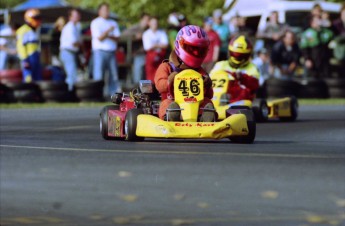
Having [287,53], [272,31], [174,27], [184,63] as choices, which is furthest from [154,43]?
[184,63]

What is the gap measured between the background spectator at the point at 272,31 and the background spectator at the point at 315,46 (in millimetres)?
598

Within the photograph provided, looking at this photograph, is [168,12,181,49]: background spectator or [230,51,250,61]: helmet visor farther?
[168,12,181,49]: background spectator

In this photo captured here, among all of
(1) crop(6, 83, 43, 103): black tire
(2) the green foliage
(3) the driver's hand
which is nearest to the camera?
(3) the driver's hand

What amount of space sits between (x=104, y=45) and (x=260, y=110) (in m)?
5.81

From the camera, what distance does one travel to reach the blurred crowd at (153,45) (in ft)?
68.5

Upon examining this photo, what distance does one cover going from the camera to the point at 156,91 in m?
11.5

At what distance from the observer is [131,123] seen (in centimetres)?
1048

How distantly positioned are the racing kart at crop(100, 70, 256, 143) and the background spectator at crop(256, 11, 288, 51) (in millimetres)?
14325

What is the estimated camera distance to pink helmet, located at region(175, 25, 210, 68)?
11250 millimetres

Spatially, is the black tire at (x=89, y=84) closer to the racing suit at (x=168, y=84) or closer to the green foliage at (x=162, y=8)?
the racing suit at (x=168, y=84)

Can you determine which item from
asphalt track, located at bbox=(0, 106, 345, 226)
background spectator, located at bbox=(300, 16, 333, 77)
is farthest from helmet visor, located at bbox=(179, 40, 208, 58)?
background spectator, located at bbox=(300, 16, 333, 77)

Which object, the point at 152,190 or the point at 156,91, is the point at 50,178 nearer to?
the point at 152,190

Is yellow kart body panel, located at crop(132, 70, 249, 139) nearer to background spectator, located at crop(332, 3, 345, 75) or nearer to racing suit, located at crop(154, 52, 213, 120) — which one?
racing suit, located at crop(154, 52, 213, 120)

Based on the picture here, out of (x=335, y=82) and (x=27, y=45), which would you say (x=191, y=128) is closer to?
(x=27, y=45)
